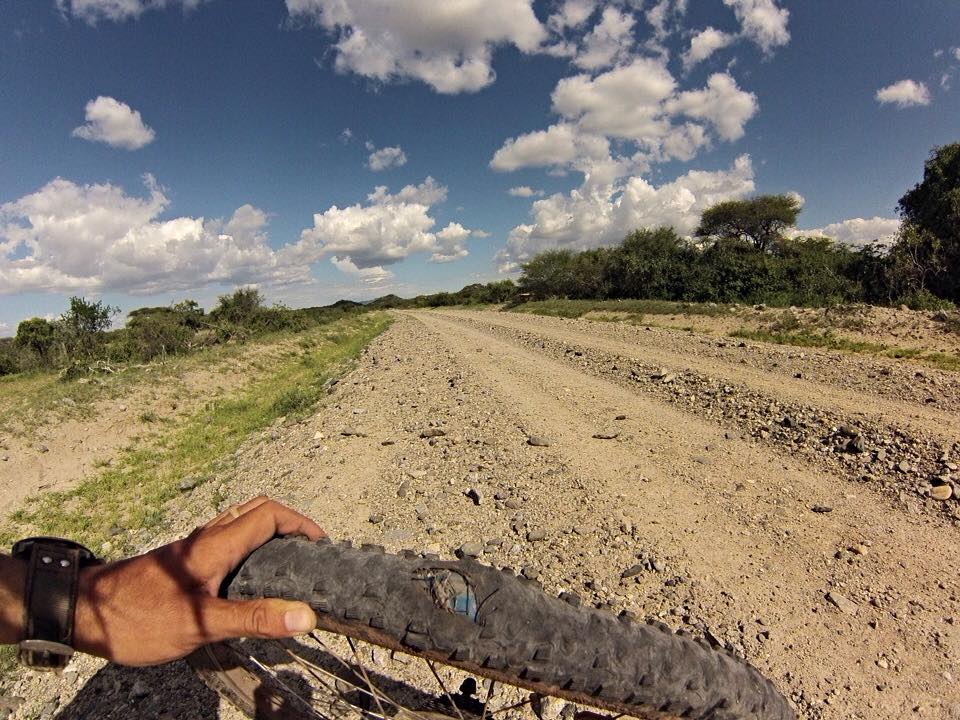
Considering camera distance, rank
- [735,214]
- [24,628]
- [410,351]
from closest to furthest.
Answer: [24,628] < [410,351] < [735,214]

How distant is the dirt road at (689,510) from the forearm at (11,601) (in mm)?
1928

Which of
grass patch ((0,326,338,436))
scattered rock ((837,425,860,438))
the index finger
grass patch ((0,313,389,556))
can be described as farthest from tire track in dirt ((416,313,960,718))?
grass patch ((0,326,338,436))

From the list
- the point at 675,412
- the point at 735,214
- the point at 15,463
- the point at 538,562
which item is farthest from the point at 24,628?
the point at 735,214

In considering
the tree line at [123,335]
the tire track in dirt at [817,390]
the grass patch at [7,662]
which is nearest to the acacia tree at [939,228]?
the tire track in dirt at [817,390]

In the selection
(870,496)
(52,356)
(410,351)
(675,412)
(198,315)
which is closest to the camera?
(870,496)

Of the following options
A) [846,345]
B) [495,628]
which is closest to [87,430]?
[495,628]

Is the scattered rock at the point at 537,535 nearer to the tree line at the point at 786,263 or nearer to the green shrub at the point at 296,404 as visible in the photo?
the green shrub at the point at 296,404

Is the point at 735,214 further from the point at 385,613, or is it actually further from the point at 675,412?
the point at 385,613

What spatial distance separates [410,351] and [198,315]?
2843 centimetres

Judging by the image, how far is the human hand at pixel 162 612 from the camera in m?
1.29

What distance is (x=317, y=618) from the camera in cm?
158

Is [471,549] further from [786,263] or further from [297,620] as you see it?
[786,263]

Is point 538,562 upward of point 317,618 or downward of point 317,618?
downward

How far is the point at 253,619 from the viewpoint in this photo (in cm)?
136
